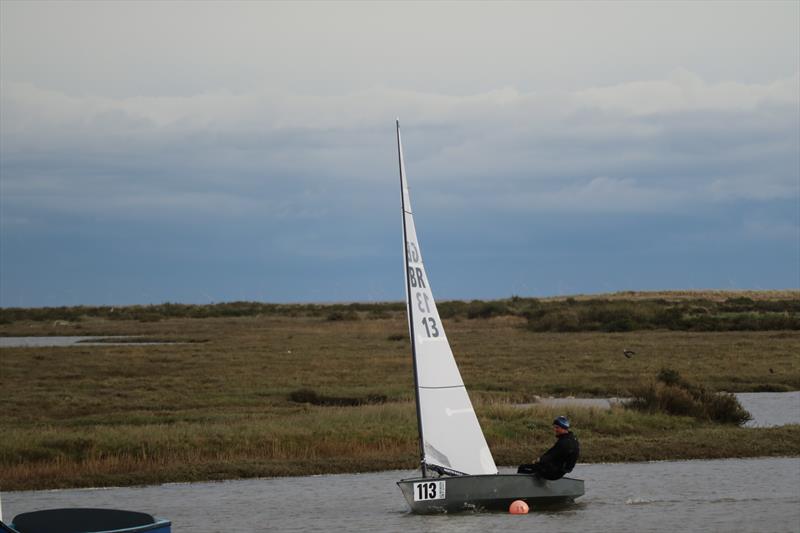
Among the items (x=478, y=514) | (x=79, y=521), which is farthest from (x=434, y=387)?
(x=79, y=521)

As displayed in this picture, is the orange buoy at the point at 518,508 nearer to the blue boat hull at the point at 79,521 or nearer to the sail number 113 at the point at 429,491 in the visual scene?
the sail number 113 at the point at 429,491

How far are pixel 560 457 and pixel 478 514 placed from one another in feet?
6.77

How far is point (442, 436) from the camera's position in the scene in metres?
23.6

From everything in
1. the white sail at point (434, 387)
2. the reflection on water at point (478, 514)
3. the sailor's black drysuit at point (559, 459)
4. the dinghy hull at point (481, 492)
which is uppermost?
the white sail at point (434, 387)

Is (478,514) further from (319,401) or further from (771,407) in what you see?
(771,407)

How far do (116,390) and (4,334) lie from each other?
7013 centimetres

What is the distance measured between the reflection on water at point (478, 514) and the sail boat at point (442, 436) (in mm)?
406

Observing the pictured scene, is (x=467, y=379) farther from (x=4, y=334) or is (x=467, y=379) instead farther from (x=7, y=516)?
(x=4, y=334)

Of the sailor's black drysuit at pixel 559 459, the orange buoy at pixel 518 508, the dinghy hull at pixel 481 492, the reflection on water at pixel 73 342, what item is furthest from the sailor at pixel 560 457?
the reflection on water at pixel 73 342

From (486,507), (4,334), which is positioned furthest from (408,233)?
(4,334)

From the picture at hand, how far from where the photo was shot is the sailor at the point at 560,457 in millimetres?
23562

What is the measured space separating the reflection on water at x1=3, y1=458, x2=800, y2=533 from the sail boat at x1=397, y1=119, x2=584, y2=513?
1.33 ft

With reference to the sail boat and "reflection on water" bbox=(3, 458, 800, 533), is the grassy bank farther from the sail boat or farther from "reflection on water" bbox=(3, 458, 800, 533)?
the sail boat

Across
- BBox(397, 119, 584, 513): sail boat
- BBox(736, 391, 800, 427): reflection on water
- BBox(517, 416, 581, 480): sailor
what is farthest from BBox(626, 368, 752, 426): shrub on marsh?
BBox(517, 416, 581, 480): sailor
